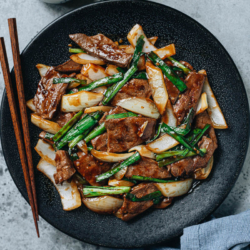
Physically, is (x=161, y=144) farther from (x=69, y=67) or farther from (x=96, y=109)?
(x=69, y=67)

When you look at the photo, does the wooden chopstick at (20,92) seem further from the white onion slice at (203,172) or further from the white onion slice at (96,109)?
the white onion slice at (203,172)

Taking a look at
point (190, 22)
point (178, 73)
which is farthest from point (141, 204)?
point (190, 22)

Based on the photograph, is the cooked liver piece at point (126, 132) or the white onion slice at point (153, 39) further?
the white onion slice at point (153, 39)

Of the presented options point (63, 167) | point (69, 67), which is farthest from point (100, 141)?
point (69, 67)

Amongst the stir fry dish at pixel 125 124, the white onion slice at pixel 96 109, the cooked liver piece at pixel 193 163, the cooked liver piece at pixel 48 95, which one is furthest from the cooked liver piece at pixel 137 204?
the cooked liver piece at pixel 48 95

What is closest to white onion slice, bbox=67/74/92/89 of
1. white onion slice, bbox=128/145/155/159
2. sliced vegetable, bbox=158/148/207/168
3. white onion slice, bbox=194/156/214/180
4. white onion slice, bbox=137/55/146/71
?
white onion slice, bbox=137/55/146/71

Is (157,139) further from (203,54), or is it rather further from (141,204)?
(203,54)

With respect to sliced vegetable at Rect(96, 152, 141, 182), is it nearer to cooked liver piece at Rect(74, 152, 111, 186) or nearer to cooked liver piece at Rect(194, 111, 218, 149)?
cooked liver piece at Rect(74, 152, 111, 186)
